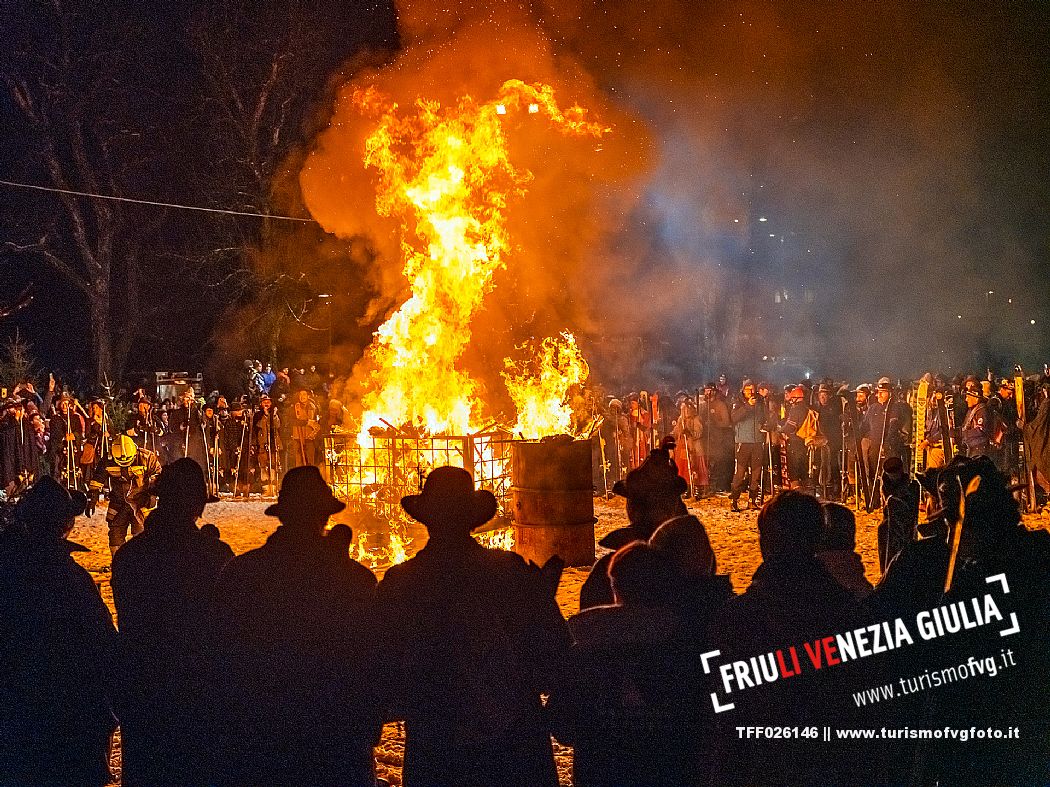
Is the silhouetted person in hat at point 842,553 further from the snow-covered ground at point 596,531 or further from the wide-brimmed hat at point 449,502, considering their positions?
the snow-covered ground at point 596,531

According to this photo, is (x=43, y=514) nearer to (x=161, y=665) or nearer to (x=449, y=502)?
(x=161, y=665)

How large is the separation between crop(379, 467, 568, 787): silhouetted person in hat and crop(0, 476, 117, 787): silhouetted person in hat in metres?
1.44

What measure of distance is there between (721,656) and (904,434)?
40.3ft

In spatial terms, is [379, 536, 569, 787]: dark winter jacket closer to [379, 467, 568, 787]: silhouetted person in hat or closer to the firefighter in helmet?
[379, 467, 568, 787]: silhouetted person in hat

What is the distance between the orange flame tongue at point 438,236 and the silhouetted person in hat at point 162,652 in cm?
828

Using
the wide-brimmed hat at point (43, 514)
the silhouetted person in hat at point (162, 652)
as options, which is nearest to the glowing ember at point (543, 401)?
the silhouetted person in hat at point (162, 652)

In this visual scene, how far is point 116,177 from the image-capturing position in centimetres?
2728

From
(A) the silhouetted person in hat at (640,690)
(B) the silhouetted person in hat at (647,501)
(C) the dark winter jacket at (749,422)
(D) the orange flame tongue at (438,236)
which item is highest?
(D) the orange flame tongue at (438,236)

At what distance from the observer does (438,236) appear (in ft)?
42.4

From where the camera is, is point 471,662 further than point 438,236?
No

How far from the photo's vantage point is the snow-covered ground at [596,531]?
28.6 feet

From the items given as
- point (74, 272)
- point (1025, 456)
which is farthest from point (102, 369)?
point (1025, 456)

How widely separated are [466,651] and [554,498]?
7.01 m

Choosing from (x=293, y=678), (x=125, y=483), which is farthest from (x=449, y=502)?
(x=125, y=483)
